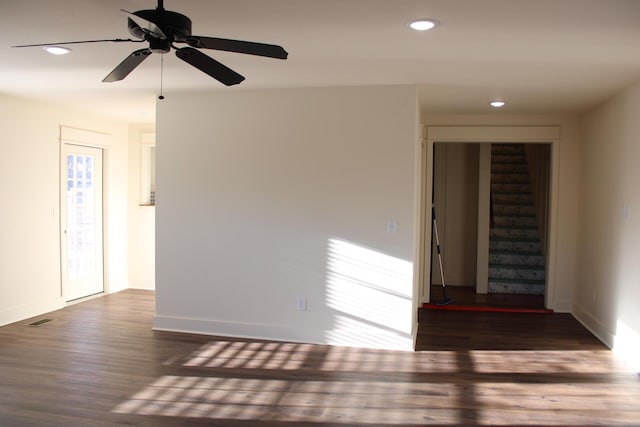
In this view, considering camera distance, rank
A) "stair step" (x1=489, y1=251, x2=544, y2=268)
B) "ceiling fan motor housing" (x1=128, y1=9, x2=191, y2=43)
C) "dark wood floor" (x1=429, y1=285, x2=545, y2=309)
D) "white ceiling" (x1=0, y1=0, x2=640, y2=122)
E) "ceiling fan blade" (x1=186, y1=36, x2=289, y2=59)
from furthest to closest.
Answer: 1. "stair step" (x1=489, y1=251, x2=544, y2=268)
2. "dark wood floor" (x1=429, y1=285, x2=545, y2=309)
3. "white ceiling" (x1=0, y1=0, x2=640, y2=122)
4. "ceiling fan blade" (x1=186, y1=36, x2=289, y2=59)
5. "ceiling fan motor housing" (x1=128, y1=9, x2=191, y2=43)

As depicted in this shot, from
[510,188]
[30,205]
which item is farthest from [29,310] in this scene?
[510,188]

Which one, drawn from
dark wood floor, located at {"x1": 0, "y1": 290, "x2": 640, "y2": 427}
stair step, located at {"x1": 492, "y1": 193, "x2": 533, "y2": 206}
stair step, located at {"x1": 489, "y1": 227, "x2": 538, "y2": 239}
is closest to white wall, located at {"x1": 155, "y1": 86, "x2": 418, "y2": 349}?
dark wood floor, located at {"x1": 0, "y1": 290, "x2": 640, "y2": 427}

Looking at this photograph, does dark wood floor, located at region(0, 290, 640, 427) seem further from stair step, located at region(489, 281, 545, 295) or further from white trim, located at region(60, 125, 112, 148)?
white trim, located at region(60, 125, 112, 148)

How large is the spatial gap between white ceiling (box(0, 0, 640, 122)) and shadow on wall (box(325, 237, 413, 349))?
1517 millimetres

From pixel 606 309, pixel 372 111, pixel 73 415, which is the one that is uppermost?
pixel 372 111

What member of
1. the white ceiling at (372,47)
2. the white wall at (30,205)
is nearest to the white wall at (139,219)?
the white wall at (30,205)

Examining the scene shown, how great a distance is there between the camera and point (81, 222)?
634 cm

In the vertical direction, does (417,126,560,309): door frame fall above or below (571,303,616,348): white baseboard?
above

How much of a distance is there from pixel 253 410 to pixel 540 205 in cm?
624

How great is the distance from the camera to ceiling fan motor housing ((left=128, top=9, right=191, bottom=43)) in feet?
6.62

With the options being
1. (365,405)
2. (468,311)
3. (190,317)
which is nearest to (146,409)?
(365,405)

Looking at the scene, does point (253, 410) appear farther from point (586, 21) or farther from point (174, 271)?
point (586, 21)

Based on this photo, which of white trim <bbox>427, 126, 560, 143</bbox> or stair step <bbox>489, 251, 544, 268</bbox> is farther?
stair step <bbox>489, 251, 544, 268</bbox>

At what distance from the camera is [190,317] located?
16.3 ft
